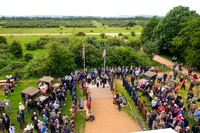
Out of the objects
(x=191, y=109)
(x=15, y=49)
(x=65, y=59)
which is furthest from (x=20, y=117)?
(x=15, y=49)

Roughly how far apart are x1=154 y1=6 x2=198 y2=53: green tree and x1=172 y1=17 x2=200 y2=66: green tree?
92.4 inches

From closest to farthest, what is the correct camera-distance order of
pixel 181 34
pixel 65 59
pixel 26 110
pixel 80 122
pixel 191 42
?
pixel 80 122
pixel 26 110
pixel 65 59
pixel 191 42
pixel 181 34

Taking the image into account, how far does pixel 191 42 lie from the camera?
2353cm

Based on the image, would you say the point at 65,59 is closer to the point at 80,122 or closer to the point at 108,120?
the point at 80,122

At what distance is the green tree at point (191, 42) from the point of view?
22.7m

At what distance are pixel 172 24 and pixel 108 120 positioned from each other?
84.2 ft

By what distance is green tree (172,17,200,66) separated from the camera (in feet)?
74.3

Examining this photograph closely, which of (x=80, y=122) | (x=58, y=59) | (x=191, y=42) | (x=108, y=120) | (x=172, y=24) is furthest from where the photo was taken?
(x=172, y=24)

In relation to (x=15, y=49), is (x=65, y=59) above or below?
below

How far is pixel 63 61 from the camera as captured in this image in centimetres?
2089

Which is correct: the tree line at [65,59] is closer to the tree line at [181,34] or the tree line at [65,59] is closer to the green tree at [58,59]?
the green tree at [58,59]

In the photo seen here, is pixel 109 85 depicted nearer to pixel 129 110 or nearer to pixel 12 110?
pixel 129 110

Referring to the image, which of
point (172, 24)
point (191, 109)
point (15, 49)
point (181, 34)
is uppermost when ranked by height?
point (172, 24)

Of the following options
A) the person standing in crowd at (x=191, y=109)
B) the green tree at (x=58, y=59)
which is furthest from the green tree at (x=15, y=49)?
the person standing in crowd at (x=191, y=109)
